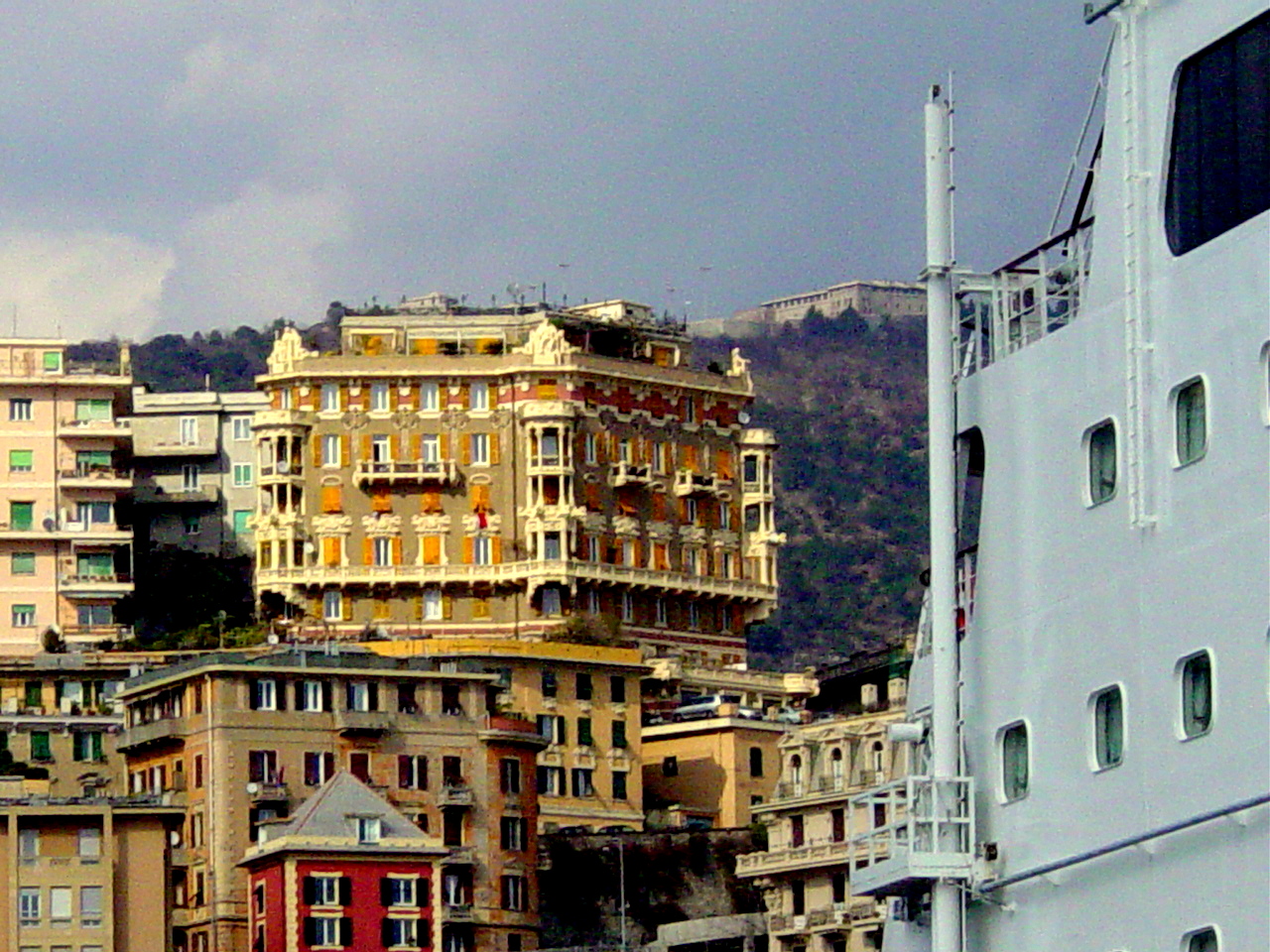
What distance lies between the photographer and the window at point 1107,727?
27.0 m

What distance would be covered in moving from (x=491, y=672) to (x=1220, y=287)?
11005 centimetres

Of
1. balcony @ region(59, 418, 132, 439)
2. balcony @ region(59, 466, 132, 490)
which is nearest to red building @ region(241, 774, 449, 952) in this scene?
balcony @ region(59, 466, 132, 490)

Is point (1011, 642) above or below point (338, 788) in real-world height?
below

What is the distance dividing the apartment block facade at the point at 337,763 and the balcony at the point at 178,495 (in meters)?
42.5

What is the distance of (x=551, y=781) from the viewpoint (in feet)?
445

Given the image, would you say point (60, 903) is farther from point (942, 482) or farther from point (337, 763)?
point (942, 482)

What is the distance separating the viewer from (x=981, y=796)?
29.0m

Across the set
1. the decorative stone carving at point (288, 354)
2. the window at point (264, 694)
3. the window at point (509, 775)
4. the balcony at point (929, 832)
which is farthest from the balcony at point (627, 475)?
the balcony at point (929, 832)

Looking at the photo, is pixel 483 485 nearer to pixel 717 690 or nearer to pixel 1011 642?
pixel 717 690

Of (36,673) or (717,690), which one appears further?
(717,690)

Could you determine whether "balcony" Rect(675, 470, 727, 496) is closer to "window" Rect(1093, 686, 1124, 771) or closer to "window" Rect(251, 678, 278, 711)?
"window" Rect(251, 678, 278, 711)

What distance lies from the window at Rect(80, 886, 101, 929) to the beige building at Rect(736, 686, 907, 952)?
19.2m

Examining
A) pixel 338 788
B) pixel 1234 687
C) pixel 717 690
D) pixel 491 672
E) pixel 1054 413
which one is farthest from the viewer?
pixel 717 690

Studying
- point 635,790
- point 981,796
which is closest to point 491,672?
point 635,790
